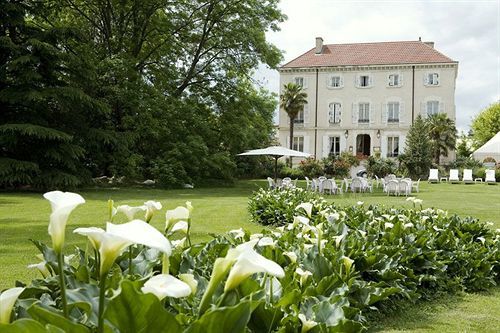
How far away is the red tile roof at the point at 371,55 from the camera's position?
133ft

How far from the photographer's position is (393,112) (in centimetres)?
4103

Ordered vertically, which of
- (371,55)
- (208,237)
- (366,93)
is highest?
(371,55)

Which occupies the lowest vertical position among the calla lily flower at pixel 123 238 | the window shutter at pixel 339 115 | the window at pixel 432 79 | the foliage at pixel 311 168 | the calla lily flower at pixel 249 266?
the calla lily flower at pixel 249 266

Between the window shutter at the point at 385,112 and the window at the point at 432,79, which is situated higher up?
the window at the point at 432,79

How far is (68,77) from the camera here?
19766 millimetres

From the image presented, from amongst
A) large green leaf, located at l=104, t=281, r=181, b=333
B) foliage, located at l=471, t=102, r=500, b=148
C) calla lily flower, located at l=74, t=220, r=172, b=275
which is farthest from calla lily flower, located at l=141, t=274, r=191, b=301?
foliage, located at l=471, t=102, r=500, b=148

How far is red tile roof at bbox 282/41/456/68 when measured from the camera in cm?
4050

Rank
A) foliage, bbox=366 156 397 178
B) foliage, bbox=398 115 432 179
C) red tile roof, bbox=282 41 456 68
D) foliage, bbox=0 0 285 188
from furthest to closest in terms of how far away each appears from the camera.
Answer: red tile roof, bbox=282 41 456 68
foliage, bbox=398 115 432 179
foliage, bbox=366 156 397 178
foliage, bbox=0 0 285 188

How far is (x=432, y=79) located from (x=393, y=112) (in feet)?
13.2

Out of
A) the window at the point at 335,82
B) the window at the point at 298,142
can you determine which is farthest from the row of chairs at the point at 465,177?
the window at the point at 298,142

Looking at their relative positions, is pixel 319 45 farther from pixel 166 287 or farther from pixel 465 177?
pixel 166 287

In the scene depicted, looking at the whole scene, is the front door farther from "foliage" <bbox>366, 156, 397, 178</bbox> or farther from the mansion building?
"foliage" <bbox>366, 156, 397, 178</bbox>

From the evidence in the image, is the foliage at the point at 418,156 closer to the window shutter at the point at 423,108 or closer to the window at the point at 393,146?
the window shutter at the point at 423,108

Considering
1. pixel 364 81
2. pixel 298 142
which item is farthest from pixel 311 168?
pixel 364 81
